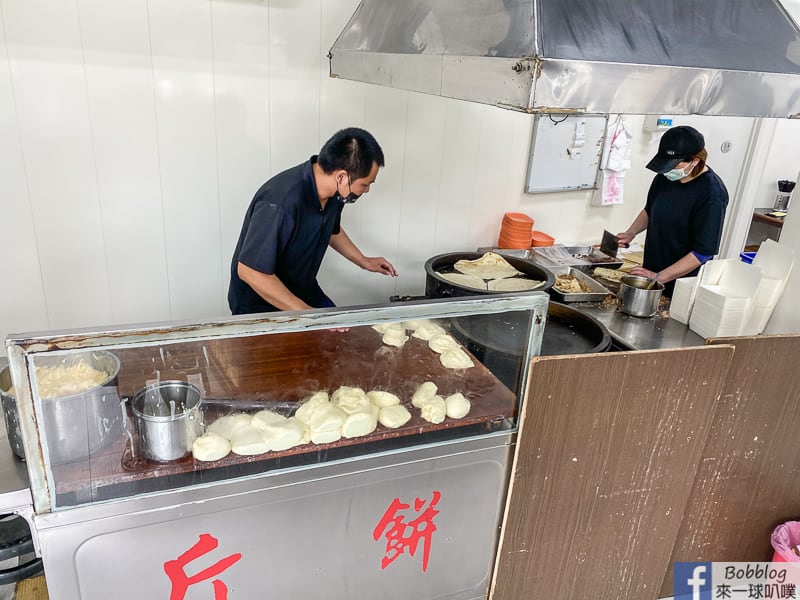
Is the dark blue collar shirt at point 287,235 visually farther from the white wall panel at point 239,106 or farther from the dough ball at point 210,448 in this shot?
the dough ball at point 210,448

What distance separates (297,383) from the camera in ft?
5.19

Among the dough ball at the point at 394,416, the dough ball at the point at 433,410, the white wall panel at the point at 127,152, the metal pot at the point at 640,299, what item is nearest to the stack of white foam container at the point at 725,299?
the metal pot at the point at 640,299

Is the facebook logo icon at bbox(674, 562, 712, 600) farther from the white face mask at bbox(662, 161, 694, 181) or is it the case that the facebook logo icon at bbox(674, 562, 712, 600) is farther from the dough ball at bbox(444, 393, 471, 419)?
the white face mask at bbox(662, 161, 694, 181)

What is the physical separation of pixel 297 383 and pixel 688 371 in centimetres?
113

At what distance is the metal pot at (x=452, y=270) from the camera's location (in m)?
2.25

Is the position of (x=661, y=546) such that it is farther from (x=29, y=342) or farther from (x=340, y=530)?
(x=29, y=342)

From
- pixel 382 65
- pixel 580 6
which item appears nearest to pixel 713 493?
pixel 580 6

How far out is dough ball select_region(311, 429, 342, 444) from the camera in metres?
1.45

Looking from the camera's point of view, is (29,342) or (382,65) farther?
(382,65)

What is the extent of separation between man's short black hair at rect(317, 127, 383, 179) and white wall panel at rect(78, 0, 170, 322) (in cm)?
101

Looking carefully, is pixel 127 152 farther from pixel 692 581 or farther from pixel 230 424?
pixel 692 581

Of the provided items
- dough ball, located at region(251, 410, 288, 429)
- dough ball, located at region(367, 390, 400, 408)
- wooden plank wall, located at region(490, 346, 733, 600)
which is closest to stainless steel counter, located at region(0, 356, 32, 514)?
dough ball, located at region(251, 410, 288, 429)

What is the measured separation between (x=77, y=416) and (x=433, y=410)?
0.86 metres

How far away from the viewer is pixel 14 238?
2.53 m
